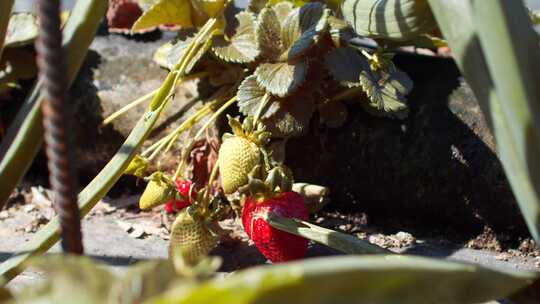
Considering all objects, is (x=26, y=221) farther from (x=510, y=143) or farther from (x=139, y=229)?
(x=510, y=143)

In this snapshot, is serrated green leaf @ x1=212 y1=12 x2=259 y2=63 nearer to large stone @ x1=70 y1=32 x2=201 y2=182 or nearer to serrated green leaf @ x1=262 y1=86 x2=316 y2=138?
serrated green leaf @ x1=262 y1=86 x2=316 y2=138

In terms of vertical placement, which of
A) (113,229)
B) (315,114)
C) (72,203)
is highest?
(72,203)

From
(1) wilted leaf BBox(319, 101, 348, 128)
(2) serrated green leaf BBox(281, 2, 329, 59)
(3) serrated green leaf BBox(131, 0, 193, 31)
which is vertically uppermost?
(3) serrated green leaf BBox(131, 0, 193, 31)

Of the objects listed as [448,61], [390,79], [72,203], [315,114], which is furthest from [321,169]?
[72,203]

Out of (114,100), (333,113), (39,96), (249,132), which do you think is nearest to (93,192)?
(39,96)

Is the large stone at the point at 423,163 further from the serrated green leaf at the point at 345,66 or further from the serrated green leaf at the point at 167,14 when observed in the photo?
the serrated green leaf at the point at 167,14

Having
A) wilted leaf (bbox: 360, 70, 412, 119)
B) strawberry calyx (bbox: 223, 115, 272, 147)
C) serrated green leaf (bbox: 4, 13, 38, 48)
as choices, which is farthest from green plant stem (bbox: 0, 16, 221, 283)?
serrated green leaf (bbox: 4, 13, 38, 48)
